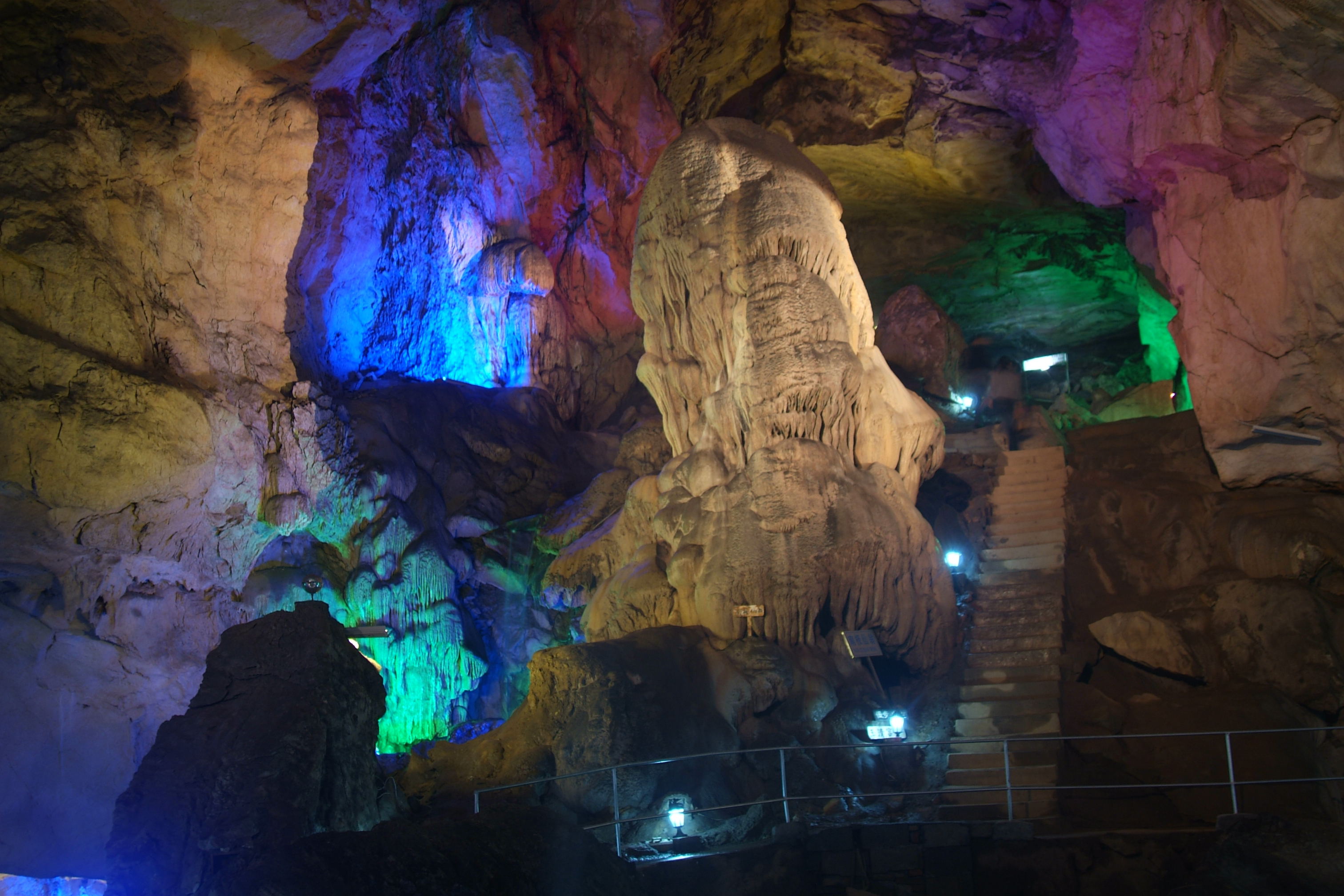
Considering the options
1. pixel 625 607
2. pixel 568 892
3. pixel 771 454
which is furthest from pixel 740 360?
pixel 568 892

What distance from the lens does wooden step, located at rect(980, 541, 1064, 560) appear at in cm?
1168

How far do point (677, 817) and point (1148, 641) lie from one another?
5.44m

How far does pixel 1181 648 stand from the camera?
975 centimetres

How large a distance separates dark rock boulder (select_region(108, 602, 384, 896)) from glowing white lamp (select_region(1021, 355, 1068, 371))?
56.7 feet

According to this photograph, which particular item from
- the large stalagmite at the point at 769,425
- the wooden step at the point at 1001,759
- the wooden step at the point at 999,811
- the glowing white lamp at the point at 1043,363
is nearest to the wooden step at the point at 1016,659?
the large stalagmite at the point at 769,425

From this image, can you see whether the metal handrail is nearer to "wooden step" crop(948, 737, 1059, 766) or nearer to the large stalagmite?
"wooden step" crop(948, 737, 1059, 766)

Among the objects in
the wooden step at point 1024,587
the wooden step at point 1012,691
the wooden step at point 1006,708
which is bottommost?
the wooden step at point 1006,708

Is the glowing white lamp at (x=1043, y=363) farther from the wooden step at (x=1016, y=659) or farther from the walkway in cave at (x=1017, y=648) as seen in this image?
the wooden step at (x=1016, y=659)

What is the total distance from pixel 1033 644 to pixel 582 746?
5.25 m

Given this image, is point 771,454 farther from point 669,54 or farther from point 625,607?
point 669,54

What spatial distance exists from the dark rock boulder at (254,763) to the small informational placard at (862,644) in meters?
4.57

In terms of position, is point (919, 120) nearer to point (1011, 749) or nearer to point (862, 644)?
point (862, 644)

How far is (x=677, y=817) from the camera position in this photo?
7.86 m

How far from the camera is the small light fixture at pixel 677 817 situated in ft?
25.6
